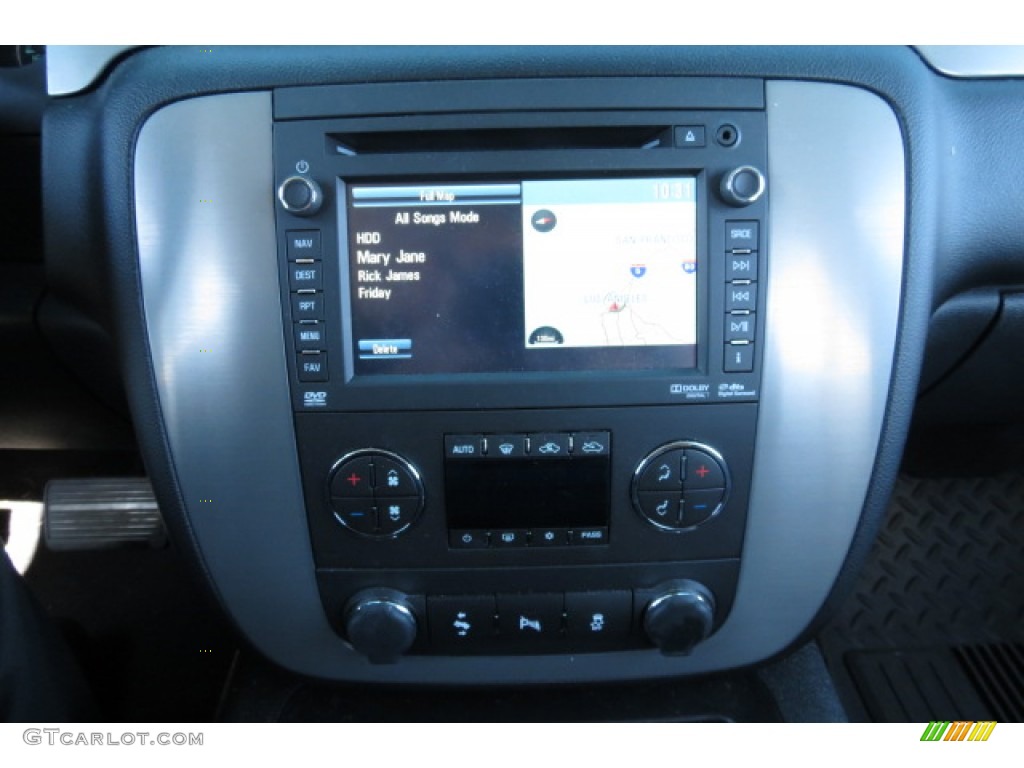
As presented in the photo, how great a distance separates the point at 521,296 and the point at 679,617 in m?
0.38

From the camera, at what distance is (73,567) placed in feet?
4.70

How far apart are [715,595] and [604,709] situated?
20cm

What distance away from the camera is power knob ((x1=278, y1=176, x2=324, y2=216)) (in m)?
0.75

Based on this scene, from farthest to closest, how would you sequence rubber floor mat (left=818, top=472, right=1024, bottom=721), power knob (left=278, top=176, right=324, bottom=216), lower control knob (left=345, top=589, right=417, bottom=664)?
rubber floor mat (left=818, top=472, right=1024, bottom=721), lower control knob (left=345, top=589, right=417, bottom=664), power knob (left=278, top=176, right=324, bottom=216)

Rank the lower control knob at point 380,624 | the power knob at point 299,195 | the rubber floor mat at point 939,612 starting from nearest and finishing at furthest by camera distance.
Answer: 1. the power knob at point 299,195
2. the lower control knob at point 380,624
3. the rubber floor mat at point 939,612

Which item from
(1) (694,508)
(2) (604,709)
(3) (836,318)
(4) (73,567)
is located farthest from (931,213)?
(4) (73,567)

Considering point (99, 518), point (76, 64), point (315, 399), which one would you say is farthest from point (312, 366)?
point (99, 518)

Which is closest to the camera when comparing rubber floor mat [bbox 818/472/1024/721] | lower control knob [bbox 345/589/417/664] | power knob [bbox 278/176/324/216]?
power knob [bbox 278/176/324/216]

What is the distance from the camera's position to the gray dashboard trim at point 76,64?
790 millimetres

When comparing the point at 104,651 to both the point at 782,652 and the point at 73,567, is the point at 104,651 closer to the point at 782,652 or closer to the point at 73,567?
the point at 73,567
